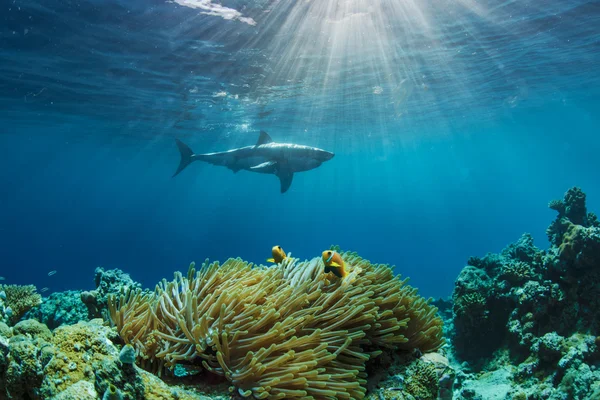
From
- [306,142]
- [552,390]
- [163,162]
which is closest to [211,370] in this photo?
[552,390]

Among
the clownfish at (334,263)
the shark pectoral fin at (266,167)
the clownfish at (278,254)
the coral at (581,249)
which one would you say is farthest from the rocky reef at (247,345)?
the shark pectoral fin at (266,167)

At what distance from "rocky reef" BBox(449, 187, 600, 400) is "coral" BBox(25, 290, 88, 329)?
7577 mm

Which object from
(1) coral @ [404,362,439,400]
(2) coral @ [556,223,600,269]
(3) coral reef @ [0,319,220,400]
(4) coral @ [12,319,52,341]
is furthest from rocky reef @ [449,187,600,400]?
(4) coral @ [12,319,52,341]

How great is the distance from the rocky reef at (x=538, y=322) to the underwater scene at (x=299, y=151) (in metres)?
0.04

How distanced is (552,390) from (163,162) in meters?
51.0

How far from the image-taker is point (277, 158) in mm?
15734

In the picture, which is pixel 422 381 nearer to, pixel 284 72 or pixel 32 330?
pixel 32 330

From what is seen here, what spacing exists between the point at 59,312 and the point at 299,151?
1017cm

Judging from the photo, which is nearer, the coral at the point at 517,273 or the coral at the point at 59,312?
the coral at the point at 59,312

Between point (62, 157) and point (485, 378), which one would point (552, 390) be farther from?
point (62, 157)

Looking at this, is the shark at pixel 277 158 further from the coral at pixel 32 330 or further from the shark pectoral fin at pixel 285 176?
the coral at pixel 32 330

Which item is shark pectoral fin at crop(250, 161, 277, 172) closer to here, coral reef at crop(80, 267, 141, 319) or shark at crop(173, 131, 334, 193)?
shark at crop(173, 131, 334, 193)

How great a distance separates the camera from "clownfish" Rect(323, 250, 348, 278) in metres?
3.34

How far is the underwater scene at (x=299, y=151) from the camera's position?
259 cm
